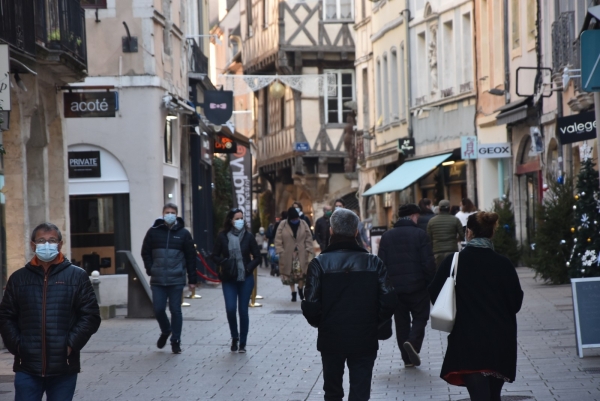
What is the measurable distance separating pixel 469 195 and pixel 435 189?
142 inches

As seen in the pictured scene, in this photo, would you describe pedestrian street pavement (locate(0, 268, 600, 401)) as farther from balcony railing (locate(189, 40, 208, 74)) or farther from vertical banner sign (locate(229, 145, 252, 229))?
vertical banner sign (locate(229, 145, 252, 229))

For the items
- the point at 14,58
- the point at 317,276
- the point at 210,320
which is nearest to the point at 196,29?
the point at 210,320

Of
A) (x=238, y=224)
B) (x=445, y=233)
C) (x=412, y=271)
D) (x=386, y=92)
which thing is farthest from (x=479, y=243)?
(x=386, y=92)

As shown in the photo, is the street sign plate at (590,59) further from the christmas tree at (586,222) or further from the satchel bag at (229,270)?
the christmas tree at (586,222)

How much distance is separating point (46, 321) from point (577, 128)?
1233 cm

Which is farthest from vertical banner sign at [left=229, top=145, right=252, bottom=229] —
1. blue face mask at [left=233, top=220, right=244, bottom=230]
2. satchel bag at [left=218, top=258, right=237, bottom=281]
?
satchel bag at [left=218, top=258, right=237, bottom=281]

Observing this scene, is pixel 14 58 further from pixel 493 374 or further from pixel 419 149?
pixel 419 149

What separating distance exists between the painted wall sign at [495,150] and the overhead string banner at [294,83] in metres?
16.3

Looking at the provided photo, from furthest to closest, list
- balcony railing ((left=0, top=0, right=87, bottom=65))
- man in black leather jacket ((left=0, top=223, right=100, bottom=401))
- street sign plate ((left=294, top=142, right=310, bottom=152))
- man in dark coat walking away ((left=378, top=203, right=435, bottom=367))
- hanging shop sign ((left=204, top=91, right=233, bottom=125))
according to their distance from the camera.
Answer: street sign plate ((left=294, top=142, right=310, bottom=152))
hanging shop sign ((left=204, top=91, right=233, bottom=125))
balcony railing ((left=0, top=0, right=87, bottom=65))
man in dark coat walking away ((left=378, top=203, right=435, bottom=367))
man in black leather jacket ((left=0, top=223, right=100, bottom=401))

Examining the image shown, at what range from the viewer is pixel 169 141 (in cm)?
2500

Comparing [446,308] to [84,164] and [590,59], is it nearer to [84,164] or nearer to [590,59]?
[590,59]

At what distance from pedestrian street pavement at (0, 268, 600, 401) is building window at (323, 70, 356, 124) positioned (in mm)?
30372

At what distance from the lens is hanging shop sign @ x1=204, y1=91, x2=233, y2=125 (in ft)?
92.9

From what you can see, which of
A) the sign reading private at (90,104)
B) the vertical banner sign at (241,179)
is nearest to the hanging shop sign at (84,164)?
the sign reading private at (90,104)
